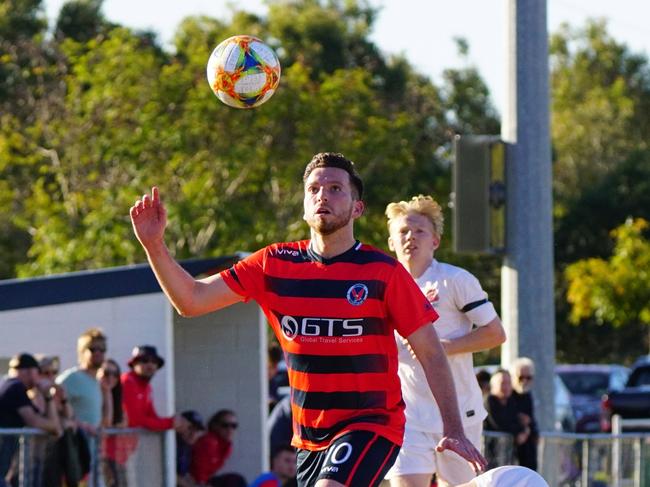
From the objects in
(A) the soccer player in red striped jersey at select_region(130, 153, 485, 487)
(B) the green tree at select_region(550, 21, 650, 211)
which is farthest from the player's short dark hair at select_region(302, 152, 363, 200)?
(B) the green tree at select_region(550, 21, 650, 211)

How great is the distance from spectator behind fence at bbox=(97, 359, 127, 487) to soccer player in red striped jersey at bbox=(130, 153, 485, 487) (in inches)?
240

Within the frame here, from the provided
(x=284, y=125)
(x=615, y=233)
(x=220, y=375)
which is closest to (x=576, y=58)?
(x=615, y=233)

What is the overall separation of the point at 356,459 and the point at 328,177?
121 cm

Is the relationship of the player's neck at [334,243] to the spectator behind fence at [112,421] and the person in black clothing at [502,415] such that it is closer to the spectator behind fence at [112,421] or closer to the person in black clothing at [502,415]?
the spectator behind fence at [112,421]

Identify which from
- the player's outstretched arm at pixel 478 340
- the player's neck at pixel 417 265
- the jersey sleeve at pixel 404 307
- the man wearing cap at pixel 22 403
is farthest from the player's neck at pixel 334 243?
the man wearing cap at pixel 22 403

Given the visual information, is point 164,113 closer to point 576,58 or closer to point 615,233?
point 615,233

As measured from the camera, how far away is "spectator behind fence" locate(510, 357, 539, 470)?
13.8 m

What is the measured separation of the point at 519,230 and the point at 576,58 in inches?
2357

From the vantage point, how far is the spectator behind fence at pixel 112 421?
1295 cm

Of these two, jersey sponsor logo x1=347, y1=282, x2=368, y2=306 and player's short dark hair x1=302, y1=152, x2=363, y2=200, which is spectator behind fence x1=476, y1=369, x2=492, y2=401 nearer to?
player's short dark hair x1=302, y1=152, x2=363, y2=200

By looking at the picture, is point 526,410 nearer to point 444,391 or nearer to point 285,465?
point 285,465

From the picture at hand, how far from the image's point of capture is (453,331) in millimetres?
9422

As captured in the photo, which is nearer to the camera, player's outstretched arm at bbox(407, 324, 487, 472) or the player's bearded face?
player's outstretched arm at bbox(407, 324, 487, 472)

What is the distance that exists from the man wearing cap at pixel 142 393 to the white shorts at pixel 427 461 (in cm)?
477
